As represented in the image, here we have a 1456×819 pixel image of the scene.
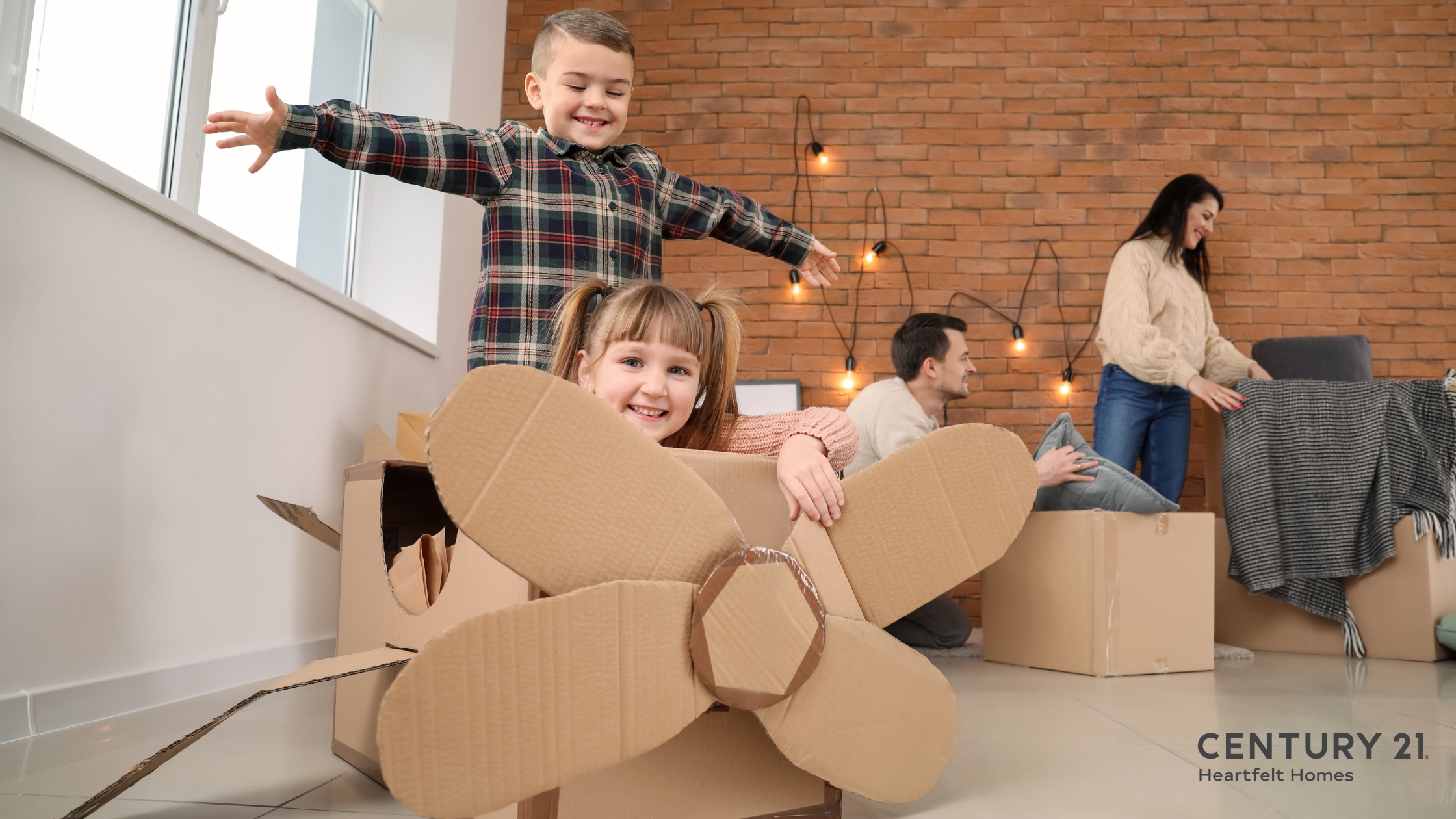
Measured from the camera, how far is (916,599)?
85 centimetres

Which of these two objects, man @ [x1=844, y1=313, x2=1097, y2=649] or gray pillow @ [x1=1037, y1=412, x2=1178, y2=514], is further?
man @ [x1=844, y1=313, x2=1097, y2=649]

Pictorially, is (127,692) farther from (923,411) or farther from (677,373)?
(923,411)

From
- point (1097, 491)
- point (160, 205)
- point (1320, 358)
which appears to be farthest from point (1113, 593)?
point (160, 205)

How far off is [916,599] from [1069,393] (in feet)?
8.41

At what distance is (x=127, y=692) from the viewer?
125 centimetres

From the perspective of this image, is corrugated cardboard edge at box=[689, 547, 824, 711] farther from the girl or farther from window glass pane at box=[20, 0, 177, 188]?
window glass pane at box=[20, 0, 177, 188]

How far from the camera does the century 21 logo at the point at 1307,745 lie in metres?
1.14

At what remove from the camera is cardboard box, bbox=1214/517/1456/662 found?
228 centimetres

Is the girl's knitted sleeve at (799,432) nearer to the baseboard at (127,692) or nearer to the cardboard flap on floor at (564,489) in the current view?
the cardboard flap on floor at (564,489)

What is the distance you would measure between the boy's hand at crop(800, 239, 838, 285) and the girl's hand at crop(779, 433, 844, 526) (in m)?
0.78

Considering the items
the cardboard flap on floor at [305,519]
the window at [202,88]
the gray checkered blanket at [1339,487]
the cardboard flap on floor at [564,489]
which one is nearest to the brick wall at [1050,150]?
the gray checkered blanket at [1339,487]

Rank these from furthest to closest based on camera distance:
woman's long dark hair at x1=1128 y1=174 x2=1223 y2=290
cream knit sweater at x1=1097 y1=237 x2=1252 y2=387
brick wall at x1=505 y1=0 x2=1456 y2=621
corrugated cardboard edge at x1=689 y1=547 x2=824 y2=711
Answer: brick wall at x1=505 y1=0 x2=1456 y2=621, woman's long dark hair at x1=1128 y1=174 x2=1223 y2=290, cream knit sweater at x1=1097 y1=237 x2=1252 y2=387, corrugated cardboard edge at x1=689 y1=547 x2=824 y2=711

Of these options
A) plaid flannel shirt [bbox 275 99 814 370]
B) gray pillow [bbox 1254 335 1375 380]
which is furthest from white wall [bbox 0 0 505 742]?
gray pillow [bbox 1254 335 1375 380]

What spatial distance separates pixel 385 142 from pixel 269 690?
2.75 feet
